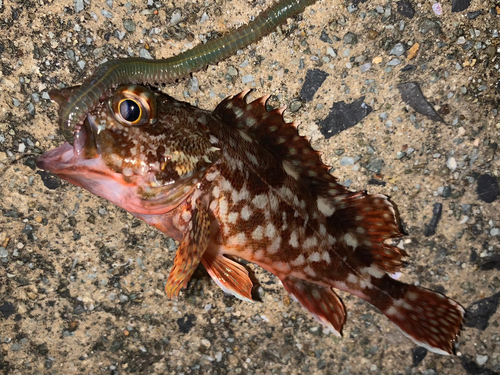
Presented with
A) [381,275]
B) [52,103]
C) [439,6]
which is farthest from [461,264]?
[52,103]

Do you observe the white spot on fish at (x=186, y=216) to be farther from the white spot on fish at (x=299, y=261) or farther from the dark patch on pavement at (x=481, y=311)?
the dark patch on pavement at (x=481, y=311)

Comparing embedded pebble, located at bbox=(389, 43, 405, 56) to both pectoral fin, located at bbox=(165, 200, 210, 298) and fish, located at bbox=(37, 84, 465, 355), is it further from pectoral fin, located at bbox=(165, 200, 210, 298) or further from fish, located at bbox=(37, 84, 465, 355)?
pectoral fin, located at bbox=(165, 200, 210, 298)

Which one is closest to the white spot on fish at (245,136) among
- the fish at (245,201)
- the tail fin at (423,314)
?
the fish at (245,201)

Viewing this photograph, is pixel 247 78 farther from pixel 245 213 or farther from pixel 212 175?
pixel 245 213

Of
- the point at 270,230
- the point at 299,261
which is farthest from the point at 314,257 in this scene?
the point at 270,230

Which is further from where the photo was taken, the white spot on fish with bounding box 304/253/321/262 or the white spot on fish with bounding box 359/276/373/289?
the white spot on fish with bounding box 359/276/373/289

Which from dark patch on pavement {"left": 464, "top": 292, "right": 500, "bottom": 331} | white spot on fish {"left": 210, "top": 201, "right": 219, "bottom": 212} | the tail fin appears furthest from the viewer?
dark patch on pavement {"left": 464, "top": 292, "right": 500, "bottom": 331}

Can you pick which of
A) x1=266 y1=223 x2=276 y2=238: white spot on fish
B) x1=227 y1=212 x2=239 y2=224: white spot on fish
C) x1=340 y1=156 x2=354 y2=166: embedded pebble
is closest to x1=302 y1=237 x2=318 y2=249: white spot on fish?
x1=266 y1=223 x2=276 y2=238: white spot on fish
